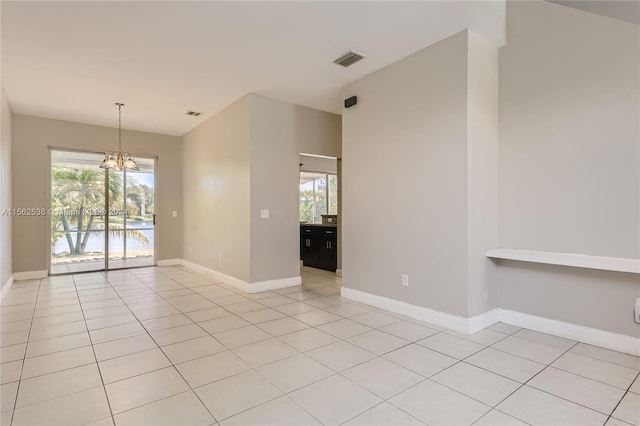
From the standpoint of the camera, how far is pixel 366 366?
244cm

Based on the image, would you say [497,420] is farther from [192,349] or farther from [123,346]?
[123,346]

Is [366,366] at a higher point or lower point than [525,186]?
lower

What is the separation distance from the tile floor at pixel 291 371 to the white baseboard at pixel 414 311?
0.31ft

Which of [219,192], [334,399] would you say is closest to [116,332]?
[334,399]

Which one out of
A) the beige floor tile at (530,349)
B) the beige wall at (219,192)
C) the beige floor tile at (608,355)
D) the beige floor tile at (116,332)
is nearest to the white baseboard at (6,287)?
the beige floor tile at (116,332)

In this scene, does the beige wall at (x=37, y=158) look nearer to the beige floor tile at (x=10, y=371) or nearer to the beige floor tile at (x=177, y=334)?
the beige floor tile at (x=10, y=371)

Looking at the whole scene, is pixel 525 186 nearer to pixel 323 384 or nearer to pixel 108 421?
pixel 323 384

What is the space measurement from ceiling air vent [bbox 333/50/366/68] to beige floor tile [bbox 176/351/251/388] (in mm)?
3207

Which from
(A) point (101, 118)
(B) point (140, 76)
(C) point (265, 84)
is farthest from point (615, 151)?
(A) point (101, 118)

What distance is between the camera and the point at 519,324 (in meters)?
3.28

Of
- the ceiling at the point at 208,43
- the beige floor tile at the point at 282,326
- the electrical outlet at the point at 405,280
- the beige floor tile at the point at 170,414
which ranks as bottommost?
the beige floor tile at the point at 282,326

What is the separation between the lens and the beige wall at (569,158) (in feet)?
8.82

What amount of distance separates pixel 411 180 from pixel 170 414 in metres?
2.94

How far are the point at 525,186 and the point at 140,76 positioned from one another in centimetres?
463
